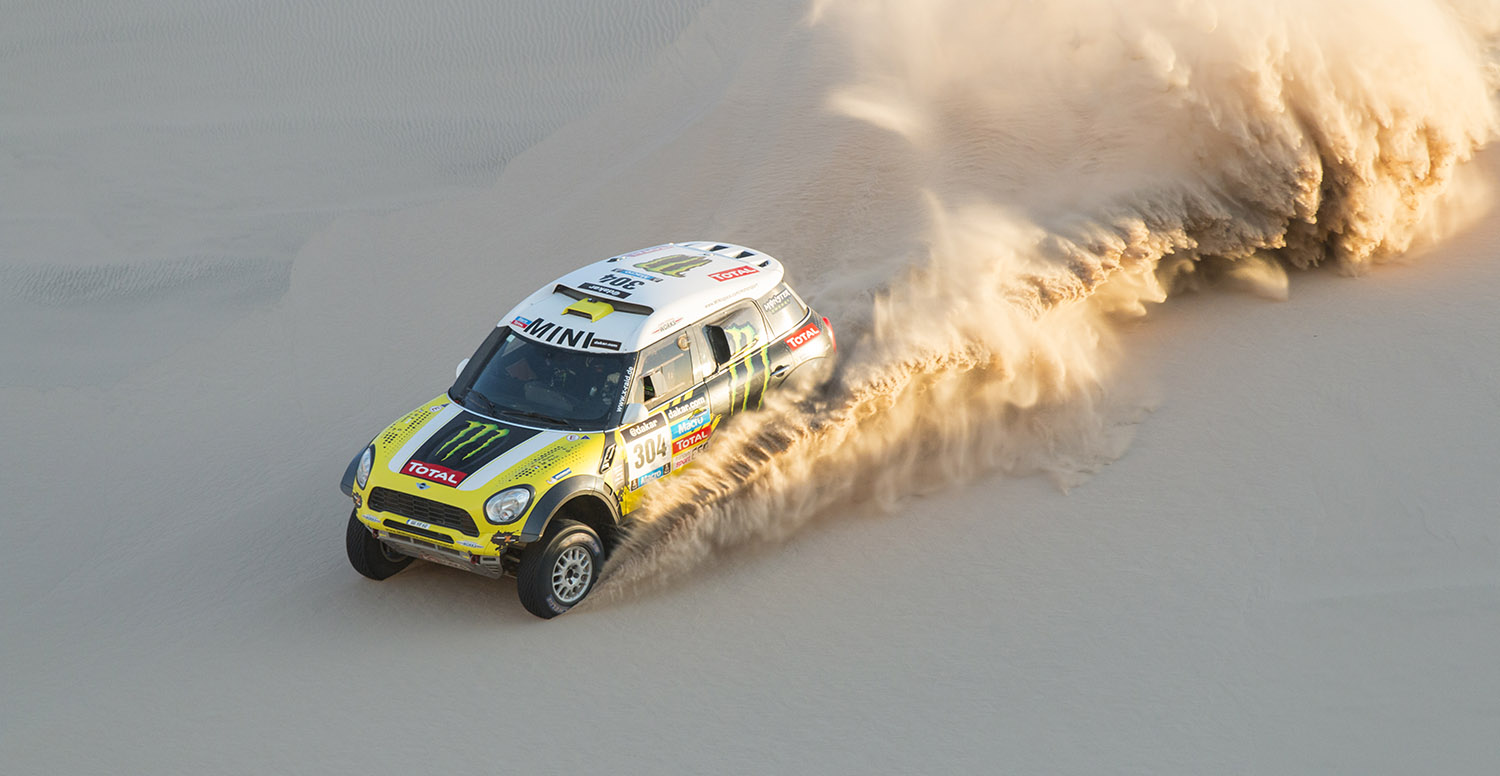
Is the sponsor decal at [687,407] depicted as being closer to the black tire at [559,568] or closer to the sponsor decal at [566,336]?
the sponsor decal at [566,336]

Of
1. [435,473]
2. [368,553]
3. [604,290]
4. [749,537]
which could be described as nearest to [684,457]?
[749,537]

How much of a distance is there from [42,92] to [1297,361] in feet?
58.3

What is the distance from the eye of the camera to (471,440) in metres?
7.84

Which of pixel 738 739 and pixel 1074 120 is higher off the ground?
pixel 1074 120

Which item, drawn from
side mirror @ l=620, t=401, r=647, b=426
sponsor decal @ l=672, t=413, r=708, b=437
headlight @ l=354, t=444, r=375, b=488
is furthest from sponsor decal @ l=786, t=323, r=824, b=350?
headlight @ l=354, t=444, r=375, b=488

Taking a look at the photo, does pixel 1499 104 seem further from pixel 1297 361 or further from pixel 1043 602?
pixel 1043 602

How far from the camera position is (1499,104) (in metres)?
12.6

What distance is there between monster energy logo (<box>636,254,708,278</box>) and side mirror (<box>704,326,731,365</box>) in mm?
515

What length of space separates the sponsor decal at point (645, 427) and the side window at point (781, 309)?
4.03 feet

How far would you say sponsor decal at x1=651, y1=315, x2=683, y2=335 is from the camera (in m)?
8.13

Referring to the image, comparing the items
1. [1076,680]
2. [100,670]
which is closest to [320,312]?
[100,670]

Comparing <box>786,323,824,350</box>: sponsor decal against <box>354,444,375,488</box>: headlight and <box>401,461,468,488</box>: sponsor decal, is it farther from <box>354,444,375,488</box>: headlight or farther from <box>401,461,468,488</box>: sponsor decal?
<box>354,444,375,488</box>: headlight

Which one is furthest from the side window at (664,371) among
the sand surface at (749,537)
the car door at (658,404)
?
the sand surface at (749,537)

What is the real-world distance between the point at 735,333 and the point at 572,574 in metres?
1.99
